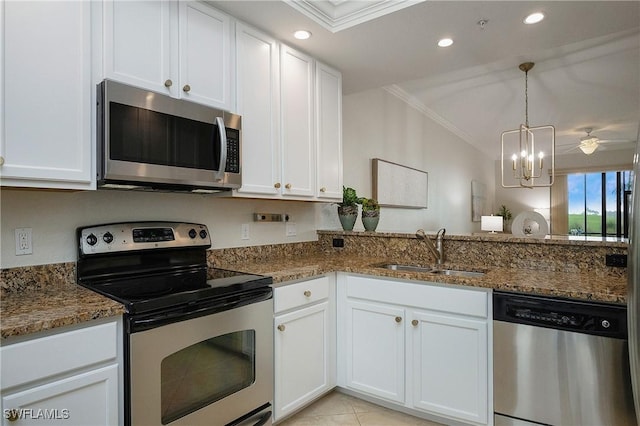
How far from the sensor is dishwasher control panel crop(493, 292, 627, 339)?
164cm

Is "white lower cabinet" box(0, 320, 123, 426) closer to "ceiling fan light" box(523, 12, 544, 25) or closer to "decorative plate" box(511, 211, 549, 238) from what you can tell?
"ceiling fan light" box(523, 12, 544, 25)

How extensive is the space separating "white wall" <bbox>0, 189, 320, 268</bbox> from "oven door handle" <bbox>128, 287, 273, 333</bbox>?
638mm

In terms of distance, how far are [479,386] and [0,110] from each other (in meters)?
2.40

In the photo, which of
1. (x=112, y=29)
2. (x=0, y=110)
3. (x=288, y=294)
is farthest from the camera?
(x=288, y=294)

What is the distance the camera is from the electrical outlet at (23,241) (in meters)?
1.62

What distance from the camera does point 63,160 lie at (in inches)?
59.0

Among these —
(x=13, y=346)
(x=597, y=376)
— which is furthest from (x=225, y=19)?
(x=597, y=376)

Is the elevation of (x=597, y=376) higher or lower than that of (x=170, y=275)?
lower

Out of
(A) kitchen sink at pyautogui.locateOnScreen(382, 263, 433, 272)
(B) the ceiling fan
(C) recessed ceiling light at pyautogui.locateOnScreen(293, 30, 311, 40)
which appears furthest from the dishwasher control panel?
(B) the ceiling fan

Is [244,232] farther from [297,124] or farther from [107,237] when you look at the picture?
[107,237]

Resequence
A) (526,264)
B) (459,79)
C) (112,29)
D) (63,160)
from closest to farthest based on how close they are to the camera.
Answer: (63,160), (112,29), (526,264), (459,79)

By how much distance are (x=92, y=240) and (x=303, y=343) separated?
4.06 feet

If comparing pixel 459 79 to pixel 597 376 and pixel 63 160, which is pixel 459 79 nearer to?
pixel 597 376

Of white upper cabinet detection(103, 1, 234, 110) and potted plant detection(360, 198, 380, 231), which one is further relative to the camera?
potted plant detection(360, 198, 380, 231)
